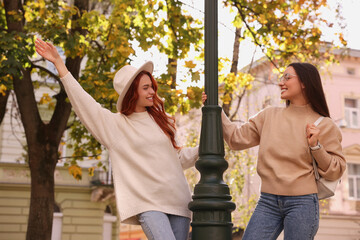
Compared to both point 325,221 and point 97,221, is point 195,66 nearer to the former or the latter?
point 97,221

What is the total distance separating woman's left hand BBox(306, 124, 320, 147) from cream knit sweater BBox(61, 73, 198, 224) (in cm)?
95

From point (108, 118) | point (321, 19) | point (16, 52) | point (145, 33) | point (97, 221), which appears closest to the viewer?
point (108, 118)

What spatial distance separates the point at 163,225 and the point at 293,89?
1.35 m

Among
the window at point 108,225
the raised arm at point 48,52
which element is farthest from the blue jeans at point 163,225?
the window at point 108,225

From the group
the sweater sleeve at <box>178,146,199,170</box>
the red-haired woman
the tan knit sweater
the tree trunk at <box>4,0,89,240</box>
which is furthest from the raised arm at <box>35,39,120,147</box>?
the tree trunk at <box>4,0,89,240</box>

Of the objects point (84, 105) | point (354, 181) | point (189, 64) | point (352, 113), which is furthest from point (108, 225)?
point (84, 105)

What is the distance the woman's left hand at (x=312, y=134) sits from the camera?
399 cm

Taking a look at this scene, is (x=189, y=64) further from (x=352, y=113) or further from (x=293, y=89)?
(x=352, y=113)

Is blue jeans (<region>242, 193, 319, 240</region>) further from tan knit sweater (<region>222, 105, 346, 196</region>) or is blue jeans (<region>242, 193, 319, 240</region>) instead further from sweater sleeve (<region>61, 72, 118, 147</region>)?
sweater sleeve (<region>61, 72, 118, 147</region>)

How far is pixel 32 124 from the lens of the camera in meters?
10.7

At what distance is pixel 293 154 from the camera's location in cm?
411

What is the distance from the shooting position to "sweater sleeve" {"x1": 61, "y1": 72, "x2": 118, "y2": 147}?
166 inches

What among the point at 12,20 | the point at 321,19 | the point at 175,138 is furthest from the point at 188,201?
the point at 321,19

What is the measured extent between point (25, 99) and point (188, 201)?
7.09 m
